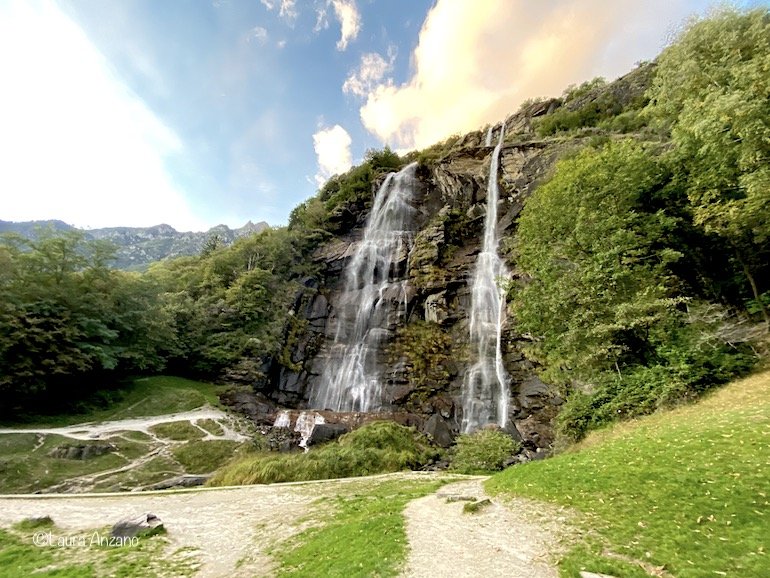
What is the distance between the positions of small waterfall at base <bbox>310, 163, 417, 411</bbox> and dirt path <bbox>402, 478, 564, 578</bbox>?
20.5 m

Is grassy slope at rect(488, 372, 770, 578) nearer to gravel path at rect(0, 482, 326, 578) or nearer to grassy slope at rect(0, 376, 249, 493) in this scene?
gravel path at rect(0, 482, 326, 578)

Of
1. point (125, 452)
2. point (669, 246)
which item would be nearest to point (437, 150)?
point (669, 246)

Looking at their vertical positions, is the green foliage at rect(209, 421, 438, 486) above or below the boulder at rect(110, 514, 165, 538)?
above

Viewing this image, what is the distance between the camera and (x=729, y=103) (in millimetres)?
12797

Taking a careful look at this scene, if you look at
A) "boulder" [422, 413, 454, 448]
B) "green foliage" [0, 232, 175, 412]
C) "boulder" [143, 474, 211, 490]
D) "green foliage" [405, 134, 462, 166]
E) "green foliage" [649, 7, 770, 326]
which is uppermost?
"green foliage" [405, 134, 462, 166]

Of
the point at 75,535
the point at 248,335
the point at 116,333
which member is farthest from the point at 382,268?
the point at 75,535

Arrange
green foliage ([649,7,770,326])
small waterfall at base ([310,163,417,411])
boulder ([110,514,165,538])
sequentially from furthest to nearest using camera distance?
1. small waterfall at base ([310,163,417,411])
2. green foliage ([649,7,770,326])
3. boulder ([110,514,165,538])

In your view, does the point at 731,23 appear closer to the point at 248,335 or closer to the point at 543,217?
the point at 543,217

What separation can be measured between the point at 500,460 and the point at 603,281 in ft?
29.3

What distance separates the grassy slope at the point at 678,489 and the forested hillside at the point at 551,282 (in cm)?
335

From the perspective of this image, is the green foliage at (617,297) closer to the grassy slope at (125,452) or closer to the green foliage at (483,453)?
the green foliage at (483,453)

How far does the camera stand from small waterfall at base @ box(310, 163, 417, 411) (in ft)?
100

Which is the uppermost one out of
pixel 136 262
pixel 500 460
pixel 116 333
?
pixel 136 262

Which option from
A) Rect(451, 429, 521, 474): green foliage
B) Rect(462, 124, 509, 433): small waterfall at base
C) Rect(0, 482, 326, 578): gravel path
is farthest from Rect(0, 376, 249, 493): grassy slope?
Rect(462, 124, 509, 433): small waterfall at base
